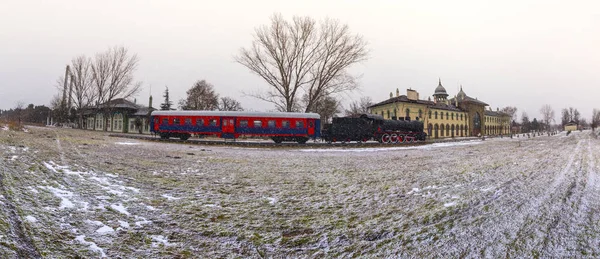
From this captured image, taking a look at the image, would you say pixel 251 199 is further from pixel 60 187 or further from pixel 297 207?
pixel 60 187

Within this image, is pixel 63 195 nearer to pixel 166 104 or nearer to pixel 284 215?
pixel 284 215

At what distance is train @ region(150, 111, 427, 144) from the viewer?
64.3 ft

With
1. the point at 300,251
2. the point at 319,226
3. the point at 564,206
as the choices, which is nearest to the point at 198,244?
the point at 300,251

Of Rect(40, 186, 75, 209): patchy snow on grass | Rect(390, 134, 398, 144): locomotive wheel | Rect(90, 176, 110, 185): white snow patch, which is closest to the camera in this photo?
Rect(40, 186, 75, 209): patchy snow on grass

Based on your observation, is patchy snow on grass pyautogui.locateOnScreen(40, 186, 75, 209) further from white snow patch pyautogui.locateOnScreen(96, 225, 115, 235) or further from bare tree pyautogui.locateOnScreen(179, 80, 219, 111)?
bare tree pyautogui.locateOnScreen(179, 80, 219, 111)

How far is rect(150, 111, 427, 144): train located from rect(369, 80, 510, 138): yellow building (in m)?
18.2

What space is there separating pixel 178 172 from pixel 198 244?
412 centimetres

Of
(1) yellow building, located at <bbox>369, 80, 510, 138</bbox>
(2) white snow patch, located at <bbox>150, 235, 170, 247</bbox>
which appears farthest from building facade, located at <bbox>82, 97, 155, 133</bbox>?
(2) white snow patch, located at <bbox>150, 235, 170, 247</bbox>

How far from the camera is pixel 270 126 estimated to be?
1956cm

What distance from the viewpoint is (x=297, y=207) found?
382 cm

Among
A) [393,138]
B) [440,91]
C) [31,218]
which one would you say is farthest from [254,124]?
[440,91]

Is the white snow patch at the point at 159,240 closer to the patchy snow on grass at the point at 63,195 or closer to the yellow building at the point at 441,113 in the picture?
the patchy snow on grass at the point at 63,195

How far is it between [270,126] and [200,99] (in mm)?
37915

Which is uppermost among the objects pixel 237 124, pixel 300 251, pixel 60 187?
pixel 237 124
